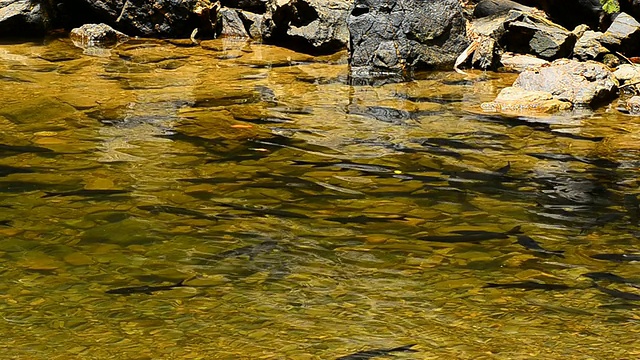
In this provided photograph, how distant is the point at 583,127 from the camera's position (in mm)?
7762

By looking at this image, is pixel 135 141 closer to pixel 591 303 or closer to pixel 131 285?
pixel 131 285

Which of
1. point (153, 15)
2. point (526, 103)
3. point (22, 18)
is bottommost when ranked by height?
point (526, 103)

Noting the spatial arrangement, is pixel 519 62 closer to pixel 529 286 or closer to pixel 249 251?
pixel 529 286

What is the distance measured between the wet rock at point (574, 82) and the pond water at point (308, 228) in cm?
55

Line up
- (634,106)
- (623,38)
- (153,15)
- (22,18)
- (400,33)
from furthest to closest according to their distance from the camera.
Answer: (153,15) < (22,18) < (623,38) < (400,33) < (634,106)

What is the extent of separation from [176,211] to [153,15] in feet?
28.8

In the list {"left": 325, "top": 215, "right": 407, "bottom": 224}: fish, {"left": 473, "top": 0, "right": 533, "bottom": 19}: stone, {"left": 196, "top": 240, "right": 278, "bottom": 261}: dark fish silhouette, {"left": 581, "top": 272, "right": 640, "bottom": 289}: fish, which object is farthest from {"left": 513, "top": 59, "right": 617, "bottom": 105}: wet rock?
{"left": 196, "top": 240, "right": 278, "bottom": 261}: dark fish silhouette

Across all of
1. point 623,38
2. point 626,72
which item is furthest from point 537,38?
point 626,72

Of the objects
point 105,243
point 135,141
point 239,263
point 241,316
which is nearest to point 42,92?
point 135,141

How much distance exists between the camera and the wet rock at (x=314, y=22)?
11766 millimetres

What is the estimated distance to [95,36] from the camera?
1238 cm

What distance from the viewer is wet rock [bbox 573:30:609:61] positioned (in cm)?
1119

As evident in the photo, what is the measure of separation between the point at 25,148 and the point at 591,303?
442 cm

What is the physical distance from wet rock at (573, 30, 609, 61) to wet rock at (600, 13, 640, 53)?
0.12 meters
